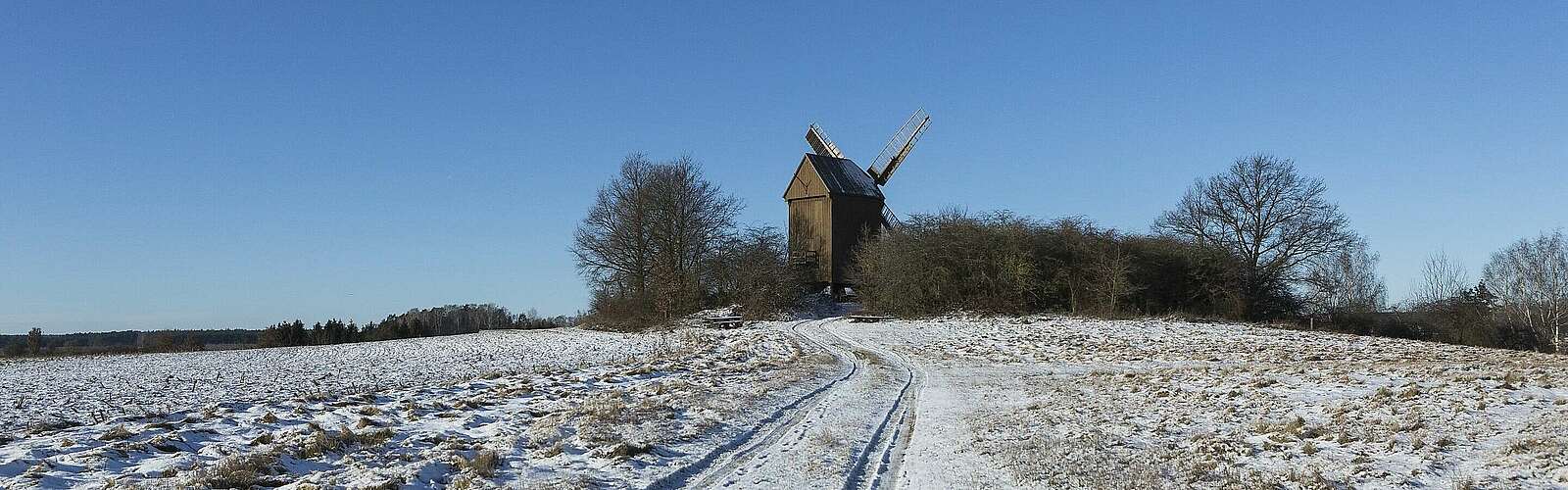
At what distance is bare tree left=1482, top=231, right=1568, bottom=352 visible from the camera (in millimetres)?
40719

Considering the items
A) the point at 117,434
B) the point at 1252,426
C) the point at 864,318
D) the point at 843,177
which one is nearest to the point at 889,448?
the point at 1252,426

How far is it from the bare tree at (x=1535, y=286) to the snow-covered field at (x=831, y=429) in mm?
27291

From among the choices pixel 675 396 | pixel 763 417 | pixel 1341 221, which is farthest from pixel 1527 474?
pixel 1341 221

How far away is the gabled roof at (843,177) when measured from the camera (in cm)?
5083

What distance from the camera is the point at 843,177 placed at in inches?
2072

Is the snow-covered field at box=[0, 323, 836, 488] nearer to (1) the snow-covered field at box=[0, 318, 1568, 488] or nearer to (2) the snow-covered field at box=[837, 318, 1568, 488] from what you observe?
(1) the snow-covered field at box=[0, 318, 1568, 488]

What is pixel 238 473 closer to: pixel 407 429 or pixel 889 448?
pixel 407 429

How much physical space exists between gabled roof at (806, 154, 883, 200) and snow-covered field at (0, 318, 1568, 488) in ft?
99.0

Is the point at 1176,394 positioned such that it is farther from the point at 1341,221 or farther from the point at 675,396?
the point at 1341,221

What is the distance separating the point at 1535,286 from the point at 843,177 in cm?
3604

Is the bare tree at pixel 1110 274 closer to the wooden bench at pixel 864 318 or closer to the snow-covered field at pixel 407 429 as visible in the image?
the wooden bench at pixel 864 318

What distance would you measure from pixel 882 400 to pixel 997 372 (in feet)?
23.4

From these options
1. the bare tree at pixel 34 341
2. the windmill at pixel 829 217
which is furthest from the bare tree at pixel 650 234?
the bare tree at pixel 34 341

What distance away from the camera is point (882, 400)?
49.8 ft
